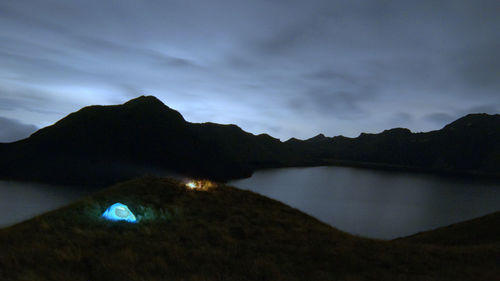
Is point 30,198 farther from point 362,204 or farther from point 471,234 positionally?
point 362,204

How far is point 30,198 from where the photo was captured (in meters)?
99.9

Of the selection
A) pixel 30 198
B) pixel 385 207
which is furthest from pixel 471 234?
pixel 30 198

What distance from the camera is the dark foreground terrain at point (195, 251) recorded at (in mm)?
6934

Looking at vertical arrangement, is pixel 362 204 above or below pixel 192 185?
below

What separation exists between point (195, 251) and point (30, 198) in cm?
12967

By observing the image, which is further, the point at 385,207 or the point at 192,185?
the point at 385,207

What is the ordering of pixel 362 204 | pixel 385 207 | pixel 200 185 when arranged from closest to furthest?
pixel 200 185, pixel 385 207, pixel 362 204

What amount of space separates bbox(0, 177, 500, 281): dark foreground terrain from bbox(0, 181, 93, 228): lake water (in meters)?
79.2

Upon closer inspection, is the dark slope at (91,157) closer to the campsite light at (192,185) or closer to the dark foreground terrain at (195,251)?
the campsite light at (192,185)

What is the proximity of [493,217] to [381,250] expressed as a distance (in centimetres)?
2759

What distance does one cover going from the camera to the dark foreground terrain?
6.93 metres

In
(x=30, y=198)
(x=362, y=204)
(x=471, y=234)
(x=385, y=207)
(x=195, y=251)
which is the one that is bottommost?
(x=30, y=198)

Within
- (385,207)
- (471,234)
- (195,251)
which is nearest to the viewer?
(195,251)

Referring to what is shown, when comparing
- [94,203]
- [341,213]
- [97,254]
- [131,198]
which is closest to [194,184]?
[131,198]
